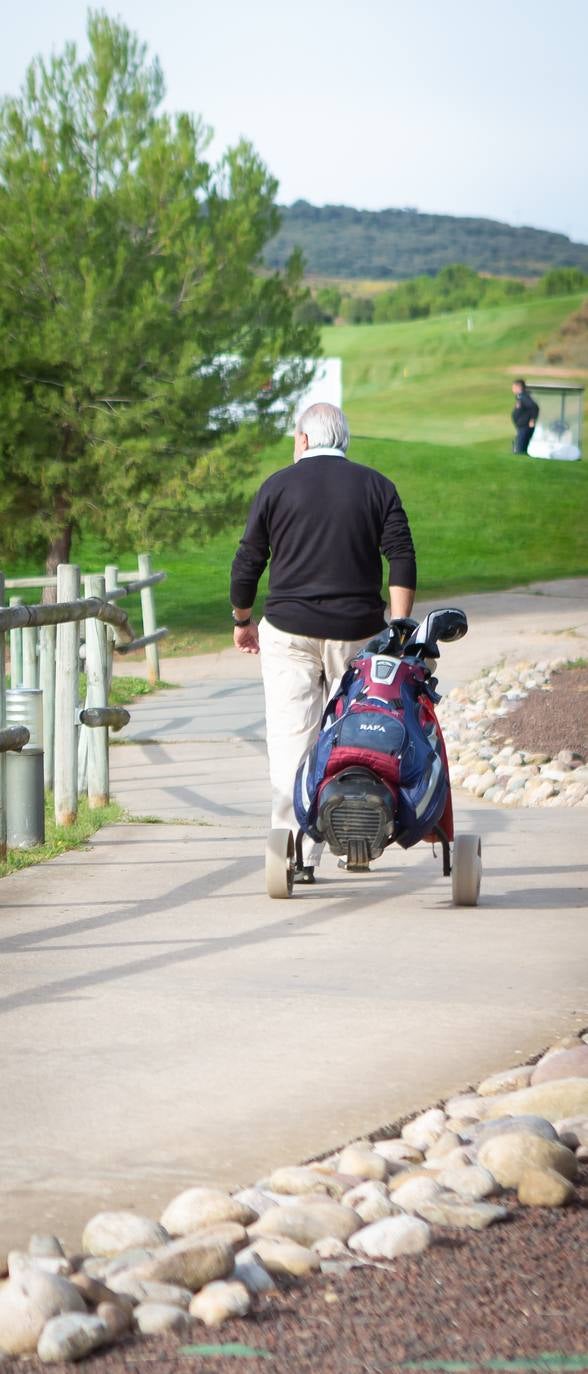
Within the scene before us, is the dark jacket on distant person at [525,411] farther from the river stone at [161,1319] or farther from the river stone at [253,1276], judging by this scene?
the river stone at [161,1319]

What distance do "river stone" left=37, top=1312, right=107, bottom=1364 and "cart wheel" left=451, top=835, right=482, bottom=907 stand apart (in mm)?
3709

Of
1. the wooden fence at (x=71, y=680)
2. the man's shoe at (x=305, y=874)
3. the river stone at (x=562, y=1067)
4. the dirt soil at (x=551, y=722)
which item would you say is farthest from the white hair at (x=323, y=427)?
the dirt soil at (x=551, y=722)

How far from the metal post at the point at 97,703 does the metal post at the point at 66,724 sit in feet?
1.58

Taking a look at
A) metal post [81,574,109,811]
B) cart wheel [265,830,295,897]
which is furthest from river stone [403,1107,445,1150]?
metal post [81,574,109,811]

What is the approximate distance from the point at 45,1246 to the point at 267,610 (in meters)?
3.94

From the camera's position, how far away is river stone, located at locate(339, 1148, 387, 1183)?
3.53 m

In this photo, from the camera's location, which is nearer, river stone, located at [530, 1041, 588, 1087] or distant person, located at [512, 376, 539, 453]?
river stone, located at [530, 1041, 588, 1087]

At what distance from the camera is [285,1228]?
320 cm

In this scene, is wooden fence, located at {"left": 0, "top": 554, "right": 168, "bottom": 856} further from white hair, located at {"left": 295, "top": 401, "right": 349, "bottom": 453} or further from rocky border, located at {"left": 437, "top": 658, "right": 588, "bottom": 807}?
rocky border, located at {"left": 437, "top": 658, "right": 588, "bottom": 807}

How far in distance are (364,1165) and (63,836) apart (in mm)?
4493

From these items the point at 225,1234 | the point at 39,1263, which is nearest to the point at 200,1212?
the point at 225,1234

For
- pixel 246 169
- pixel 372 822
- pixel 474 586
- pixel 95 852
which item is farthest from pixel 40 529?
pixel 372 822

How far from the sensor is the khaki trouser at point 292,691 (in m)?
6.70

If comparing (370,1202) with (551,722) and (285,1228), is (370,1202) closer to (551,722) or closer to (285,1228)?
(285,1228)
